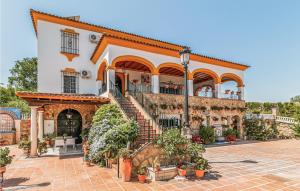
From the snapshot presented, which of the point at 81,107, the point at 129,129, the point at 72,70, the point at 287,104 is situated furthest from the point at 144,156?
the point at 287,104

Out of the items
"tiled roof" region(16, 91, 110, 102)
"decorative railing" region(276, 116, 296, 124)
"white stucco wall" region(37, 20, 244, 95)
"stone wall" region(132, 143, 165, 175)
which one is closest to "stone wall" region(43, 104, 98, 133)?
"white stucco wall" region(37, 20, 244, 95)

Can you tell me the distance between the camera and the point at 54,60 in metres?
13.7

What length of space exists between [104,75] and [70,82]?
8.89ft

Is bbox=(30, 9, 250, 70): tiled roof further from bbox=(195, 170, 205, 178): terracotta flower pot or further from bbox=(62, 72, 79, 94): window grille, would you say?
bbox=(195, 170, 205, 178): terracotta flower pot

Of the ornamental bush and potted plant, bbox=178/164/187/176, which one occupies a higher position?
the ornamental bush

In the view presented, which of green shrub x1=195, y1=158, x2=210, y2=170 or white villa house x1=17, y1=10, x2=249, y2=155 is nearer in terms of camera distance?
green shrub x1=195, y1=158, x2=210, y2=170

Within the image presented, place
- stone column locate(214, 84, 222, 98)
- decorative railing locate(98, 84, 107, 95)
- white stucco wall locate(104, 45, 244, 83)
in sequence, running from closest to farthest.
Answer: white stucco wall locate(104, 45, 244, 83), decorative railing locate(98, 84, 107, 95), stone column locate(214, 84, 222, 98)

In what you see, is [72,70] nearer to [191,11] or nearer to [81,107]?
[81,107]

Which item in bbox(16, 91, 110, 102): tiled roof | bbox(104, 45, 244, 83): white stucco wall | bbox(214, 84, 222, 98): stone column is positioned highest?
bbox(104, 45, 244, 83): white stucco wall

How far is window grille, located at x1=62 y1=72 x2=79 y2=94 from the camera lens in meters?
14.0

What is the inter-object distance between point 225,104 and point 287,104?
1735cm

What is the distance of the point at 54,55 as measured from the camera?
13781 mm

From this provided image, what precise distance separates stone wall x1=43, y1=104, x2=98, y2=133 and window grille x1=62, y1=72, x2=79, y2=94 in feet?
4.13

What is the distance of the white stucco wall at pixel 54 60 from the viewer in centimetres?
1336
